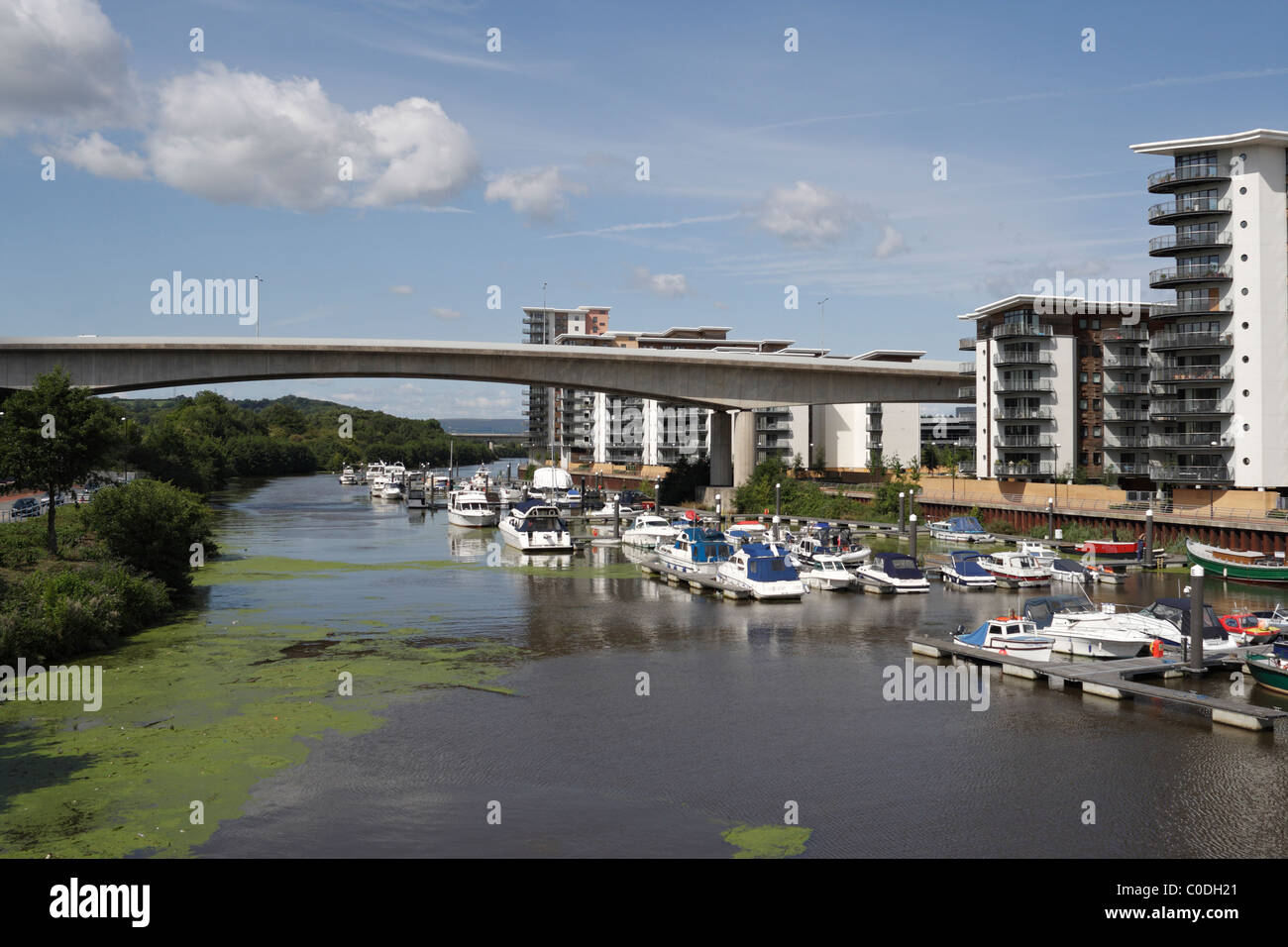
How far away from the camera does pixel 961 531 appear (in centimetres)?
7506

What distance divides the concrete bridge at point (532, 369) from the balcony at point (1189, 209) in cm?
2672

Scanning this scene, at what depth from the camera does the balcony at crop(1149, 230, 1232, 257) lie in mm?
68938

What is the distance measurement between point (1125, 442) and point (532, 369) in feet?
162

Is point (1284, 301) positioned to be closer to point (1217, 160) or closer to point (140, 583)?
point (1217, 160)

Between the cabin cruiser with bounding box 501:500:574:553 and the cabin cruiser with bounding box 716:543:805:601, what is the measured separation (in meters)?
20.2

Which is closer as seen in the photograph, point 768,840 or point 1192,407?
point 768,840

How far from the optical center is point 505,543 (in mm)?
78500

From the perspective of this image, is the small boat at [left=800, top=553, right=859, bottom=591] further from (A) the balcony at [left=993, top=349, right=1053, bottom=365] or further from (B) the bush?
(A) the balcony at [left=993, top=349, right=1053, bottom=365]

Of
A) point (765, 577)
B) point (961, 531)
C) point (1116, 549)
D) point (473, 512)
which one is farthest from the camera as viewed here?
point (473, 512)

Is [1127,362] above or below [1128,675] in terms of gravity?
above

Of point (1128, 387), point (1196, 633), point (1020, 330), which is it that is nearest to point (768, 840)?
point (1196, 633)

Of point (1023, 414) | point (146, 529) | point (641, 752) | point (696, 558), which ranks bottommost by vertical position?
point (641, 752)

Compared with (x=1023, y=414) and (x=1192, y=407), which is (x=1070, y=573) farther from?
(x=1023, y=414)

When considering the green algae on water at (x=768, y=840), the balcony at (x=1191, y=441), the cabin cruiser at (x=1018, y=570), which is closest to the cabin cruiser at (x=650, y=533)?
the cabin cruiser at (x=1018, y=570)
